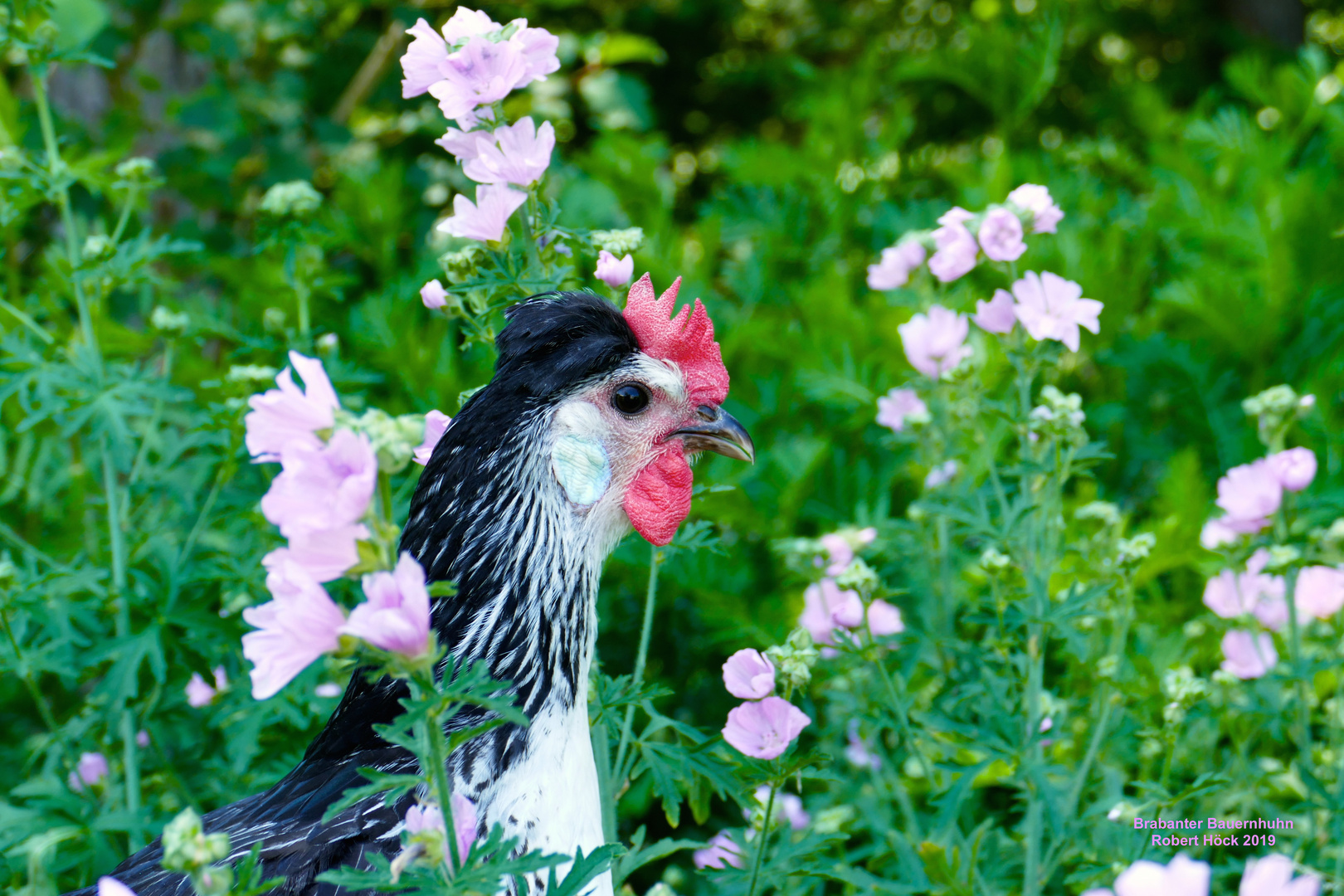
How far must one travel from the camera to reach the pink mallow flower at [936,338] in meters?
2.13

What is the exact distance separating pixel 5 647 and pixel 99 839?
1.24 ft

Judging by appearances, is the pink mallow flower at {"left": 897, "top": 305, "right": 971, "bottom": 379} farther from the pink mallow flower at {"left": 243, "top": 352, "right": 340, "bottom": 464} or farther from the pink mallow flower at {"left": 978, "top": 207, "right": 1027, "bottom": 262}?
the pink mallow flower at {"left": 243, "top": 352, "right": 340, "bottom": 464}

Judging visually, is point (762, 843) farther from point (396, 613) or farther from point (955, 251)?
point (955, 251)

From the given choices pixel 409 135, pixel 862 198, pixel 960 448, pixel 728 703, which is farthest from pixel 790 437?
pixel 409 135

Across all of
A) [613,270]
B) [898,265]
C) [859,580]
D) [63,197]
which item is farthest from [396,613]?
[898,265]

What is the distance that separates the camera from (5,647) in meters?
1.95

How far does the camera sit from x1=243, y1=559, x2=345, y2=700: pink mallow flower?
913mm

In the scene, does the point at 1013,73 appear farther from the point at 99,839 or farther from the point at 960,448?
the point at 99,839

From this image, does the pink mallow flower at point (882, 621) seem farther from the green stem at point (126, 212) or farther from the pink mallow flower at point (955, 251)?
the green stem at point (126, 212)

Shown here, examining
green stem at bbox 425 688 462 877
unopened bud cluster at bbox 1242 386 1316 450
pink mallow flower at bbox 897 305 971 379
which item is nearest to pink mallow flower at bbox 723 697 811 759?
green stem at bbox 425 688 462 877

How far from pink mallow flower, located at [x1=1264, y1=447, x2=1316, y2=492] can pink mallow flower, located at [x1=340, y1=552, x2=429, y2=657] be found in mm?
1674

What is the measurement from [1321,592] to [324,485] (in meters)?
2.08

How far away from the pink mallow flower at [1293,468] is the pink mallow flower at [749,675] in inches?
42.1

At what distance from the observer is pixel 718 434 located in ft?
5.59
